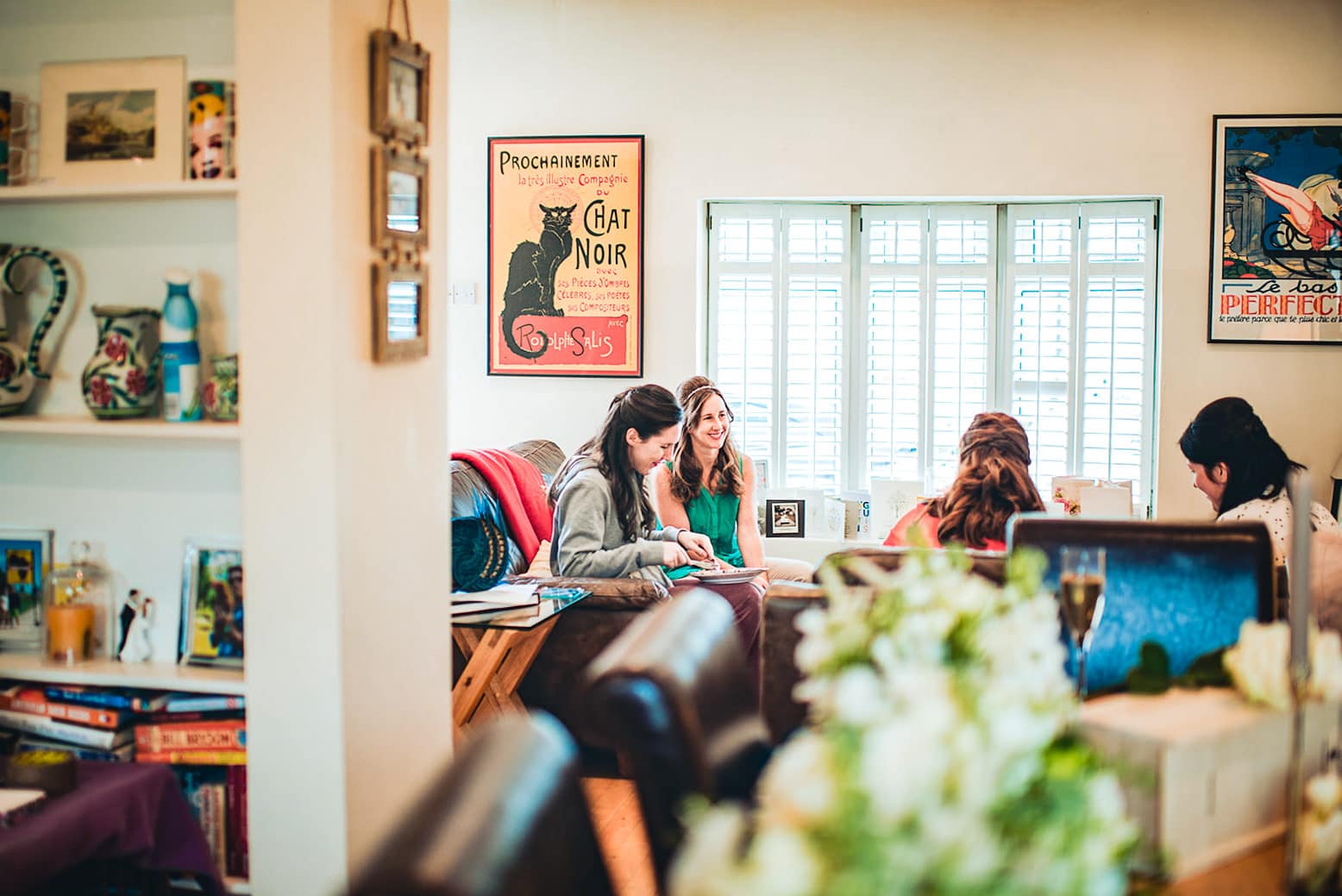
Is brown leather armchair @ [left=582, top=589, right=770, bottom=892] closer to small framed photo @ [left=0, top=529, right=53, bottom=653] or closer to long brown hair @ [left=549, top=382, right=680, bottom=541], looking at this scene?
→ small framed photo @ [left=0, top=529, right=53, bottom=653]

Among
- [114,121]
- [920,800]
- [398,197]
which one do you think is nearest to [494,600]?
[398,197]

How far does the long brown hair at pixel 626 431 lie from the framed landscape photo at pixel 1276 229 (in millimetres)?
2931

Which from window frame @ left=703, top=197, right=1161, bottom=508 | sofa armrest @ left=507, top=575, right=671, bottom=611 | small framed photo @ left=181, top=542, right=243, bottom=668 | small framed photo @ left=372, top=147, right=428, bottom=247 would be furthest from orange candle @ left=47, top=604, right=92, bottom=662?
window frame @ left=703, top=197, right=1161, bottom=508

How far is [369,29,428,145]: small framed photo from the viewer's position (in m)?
2.56

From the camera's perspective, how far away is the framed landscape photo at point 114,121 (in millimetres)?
2543

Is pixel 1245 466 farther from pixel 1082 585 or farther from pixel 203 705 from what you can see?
pixel 203 705

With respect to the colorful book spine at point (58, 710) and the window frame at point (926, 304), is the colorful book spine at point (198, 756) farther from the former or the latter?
the window frame at point (926, 304)

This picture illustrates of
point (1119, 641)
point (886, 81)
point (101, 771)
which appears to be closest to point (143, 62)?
point (101, 771)

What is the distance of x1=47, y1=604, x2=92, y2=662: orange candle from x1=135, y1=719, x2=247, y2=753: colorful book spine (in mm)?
220

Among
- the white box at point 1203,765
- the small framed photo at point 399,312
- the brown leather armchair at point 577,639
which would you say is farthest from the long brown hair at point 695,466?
the white box at point 1203,765

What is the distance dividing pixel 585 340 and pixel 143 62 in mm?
3639

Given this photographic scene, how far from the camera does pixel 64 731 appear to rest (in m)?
2.58

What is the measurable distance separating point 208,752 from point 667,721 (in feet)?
4.95

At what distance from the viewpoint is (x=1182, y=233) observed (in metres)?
5.79
